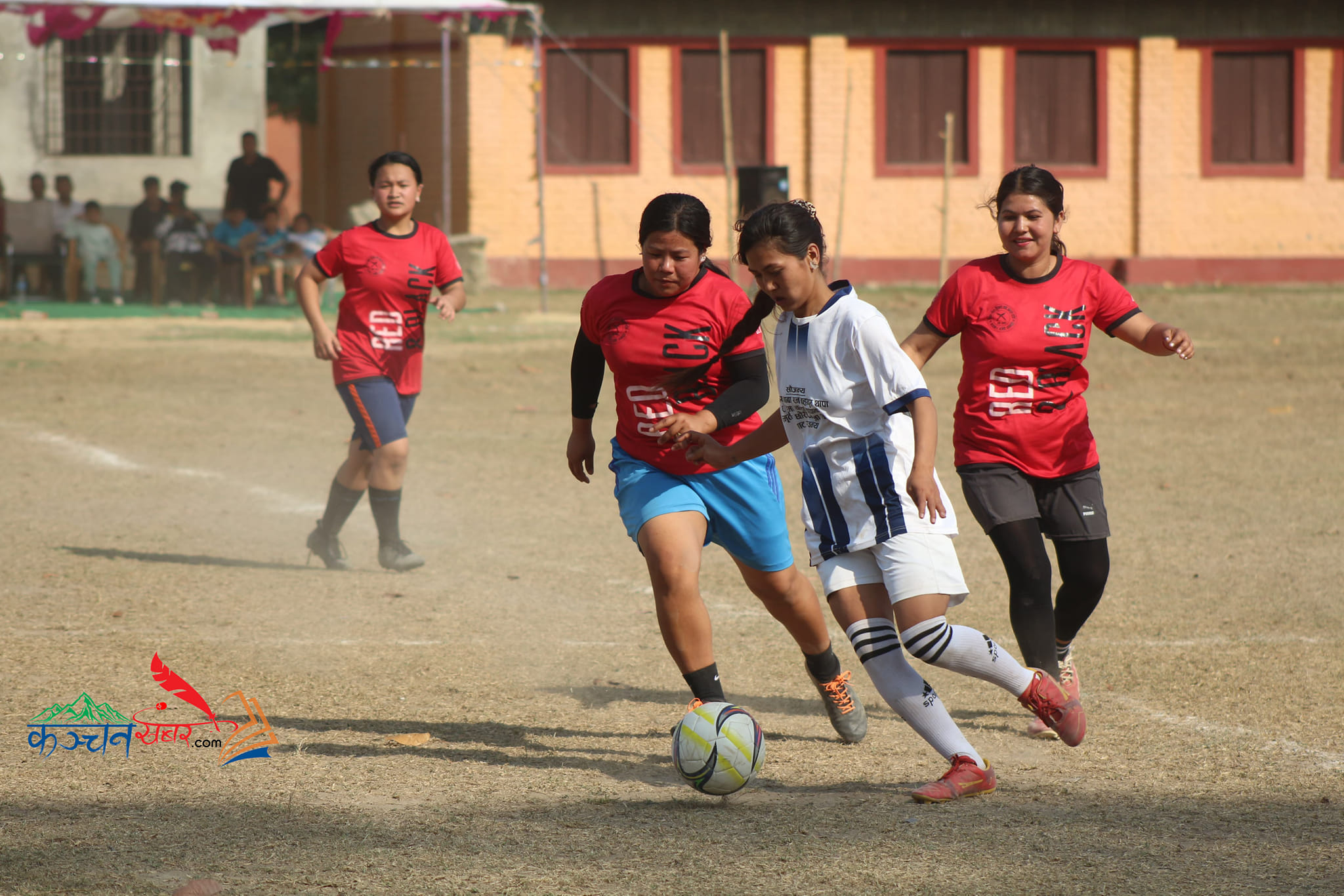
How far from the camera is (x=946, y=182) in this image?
2339 centimetres

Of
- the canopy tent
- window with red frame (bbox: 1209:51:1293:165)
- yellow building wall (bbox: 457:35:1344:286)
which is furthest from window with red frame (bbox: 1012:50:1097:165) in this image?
the canopy tent

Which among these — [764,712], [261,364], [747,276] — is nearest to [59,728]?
[764,712]

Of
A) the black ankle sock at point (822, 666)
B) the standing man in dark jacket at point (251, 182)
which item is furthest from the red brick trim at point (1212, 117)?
the black ankle sock at point (822, 666)

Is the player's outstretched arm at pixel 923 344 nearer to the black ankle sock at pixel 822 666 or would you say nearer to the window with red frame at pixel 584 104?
the black ankle sock at pixel 822 666

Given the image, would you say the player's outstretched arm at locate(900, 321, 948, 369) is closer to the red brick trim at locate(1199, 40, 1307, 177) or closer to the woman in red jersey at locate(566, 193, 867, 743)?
the woman in red jersey at locate(566, 193, 867, 743)

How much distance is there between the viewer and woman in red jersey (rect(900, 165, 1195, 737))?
5.09m

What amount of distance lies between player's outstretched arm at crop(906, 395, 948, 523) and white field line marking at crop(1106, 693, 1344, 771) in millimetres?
1438

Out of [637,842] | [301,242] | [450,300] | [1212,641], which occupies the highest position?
[301,242]

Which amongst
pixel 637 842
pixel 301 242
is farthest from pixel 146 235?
pixel 637 842

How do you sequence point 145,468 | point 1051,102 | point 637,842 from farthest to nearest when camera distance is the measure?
point 1051,102
point 145,468
point 637,842

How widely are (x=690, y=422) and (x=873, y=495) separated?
59 cm

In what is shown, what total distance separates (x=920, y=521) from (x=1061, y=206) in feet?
4.66

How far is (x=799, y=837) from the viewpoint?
13.2 feet

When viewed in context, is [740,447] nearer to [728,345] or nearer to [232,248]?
[728,345]
